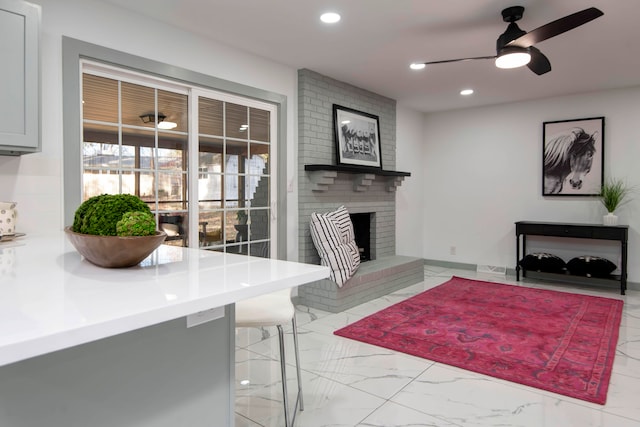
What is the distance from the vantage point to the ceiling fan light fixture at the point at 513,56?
2998 mm

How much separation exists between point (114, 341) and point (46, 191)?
78.1 inches

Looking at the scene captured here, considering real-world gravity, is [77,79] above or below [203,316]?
above

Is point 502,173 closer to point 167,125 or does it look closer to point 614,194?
point 614,194

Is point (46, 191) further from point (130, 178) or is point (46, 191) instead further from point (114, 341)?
point (114, 341)

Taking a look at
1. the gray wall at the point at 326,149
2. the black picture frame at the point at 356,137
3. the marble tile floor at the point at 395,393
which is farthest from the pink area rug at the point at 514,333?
the black picture frame at the point at 356,137

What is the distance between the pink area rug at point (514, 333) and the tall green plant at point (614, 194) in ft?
3.96

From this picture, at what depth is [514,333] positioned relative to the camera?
11.4ft

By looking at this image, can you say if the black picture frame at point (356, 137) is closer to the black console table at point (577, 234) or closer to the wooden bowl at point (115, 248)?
the black console table at point (577, 234)

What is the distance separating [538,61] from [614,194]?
2757mm

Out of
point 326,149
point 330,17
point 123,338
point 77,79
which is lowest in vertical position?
point 123,338

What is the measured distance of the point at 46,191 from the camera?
2.64m

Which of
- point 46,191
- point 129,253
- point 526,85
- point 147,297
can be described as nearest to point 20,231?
point 46,191

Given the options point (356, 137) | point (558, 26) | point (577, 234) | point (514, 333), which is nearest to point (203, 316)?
point (558, 26)

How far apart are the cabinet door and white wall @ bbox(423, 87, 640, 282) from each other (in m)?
5.59
